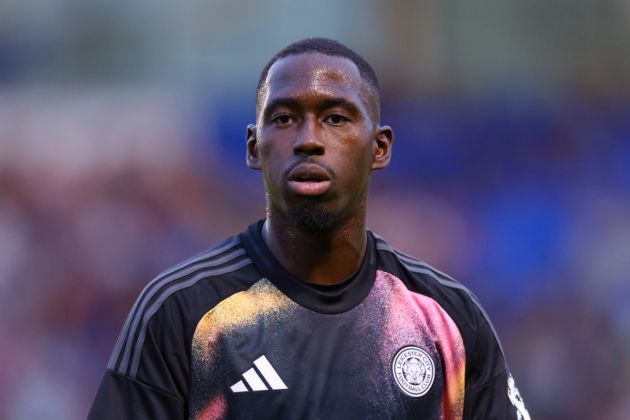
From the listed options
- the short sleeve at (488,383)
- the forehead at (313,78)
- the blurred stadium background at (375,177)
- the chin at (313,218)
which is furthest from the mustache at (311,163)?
the blurred stadium background at (375,177)

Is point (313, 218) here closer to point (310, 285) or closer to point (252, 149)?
point (310, 285)

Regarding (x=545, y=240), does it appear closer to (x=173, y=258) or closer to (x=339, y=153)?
(x=173, y=258)

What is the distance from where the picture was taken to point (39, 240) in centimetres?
634

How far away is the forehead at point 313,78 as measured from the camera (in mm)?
2973

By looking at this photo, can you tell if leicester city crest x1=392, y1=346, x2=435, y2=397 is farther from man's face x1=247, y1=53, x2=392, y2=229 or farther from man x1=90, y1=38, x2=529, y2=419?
man's face x1=247, y1=53, x2=392, y2=229

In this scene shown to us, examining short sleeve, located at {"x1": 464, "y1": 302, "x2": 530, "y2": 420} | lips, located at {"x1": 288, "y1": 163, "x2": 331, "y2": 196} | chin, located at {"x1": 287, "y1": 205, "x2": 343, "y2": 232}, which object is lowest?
short sleeve, located at {"x1": 464, "y1": 302, "x2": 530, "y2": 420}

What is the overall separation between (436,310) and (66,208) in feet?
12.9

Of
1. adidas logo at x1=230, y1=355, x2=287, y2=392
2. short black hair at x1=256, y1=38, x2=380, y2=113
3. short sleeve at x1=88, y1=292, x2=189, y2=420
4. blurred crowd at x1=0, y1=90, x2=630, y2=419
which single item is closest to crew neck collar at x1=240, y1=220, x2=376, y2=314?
adidas logo at x1=230, y1=355, x2=287, y2=392

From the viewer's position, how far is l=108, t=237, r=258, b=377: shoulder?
2768mm

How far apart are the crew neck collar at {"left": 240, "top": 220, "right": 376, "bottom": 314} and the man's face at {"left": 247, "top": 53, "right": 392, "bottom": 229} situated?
125mm

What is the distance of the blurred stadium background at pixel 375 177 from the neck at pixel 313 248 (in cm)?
331

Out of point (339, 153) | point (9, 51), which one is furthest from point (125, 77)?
point (339, 153)

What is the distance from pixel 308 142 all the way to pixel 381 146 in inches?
15.8

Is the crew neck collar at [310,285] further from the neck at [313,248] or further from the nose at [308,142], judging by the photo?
the nose at [308,142]
